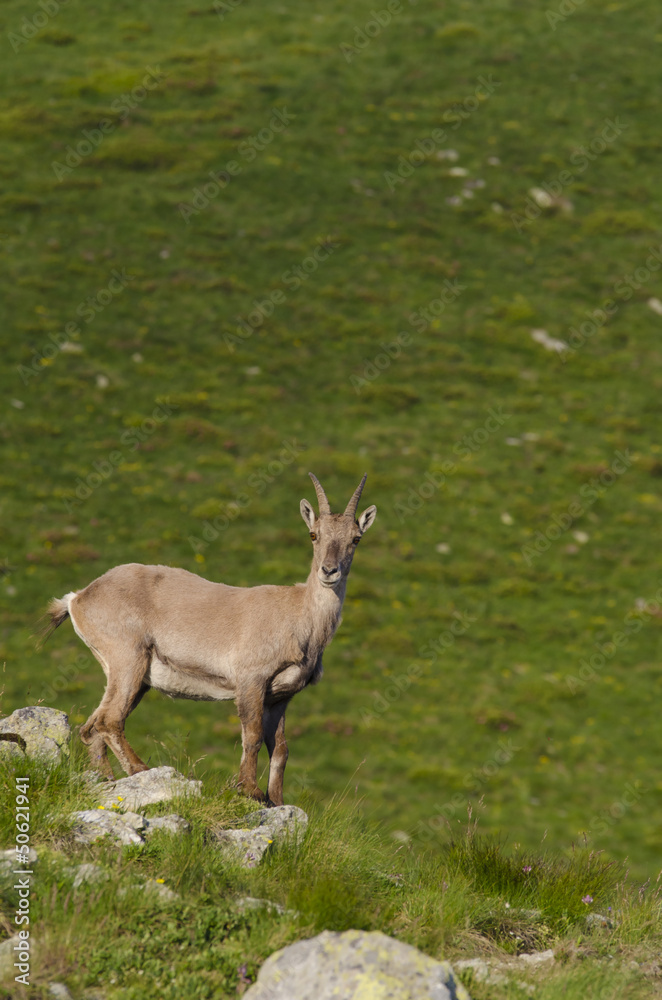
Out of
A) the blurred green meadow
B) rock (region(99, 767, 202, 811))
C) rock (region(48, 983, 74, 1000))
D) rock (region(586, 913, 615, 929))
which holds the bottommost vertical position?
the blurred green meadow

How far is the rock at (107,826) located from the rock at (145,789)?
15.0 inches

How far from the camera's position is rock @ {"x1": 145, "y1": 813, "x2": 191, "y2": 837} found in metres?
9.23

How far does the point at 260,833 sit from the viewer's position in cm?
973

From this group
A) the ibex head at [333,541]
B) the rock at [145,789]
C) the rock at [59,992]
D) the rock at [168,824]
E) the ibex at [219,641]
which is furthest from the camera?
the ibex at [219,641]

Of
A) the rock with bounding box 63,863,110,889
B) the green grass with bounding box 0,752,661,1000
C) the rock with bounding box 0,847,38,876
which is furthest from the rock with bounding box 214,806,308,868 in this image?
the rock with bounding box 0,847,38,876

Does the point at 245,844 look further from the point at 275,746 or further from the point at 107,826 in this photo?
the point at 275,746

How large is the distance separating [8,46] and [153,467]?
42135 mm

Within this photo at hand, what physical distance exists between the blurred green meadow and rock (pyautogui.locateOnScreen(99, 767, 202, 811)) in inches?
500

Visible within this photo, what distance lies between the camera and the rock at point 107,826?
29.8 ft

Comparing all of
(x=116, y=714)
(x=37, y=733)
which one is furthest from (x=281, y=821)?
(x=37, y=733)

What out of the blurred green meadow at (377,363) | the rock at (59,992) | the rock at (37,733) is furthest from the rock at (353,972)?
the blurred green meadow at (377,363)

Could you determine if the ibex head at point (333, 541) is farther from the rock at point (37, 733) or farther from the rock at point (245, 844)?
the rock at point (37, 733)

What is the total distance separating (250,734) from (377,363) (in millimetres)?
39861

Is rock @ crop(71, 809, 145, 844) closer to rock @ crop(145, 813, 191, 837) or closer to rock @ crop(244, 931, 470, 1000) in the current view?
rock @ crop(145, 813, 191, 837)
